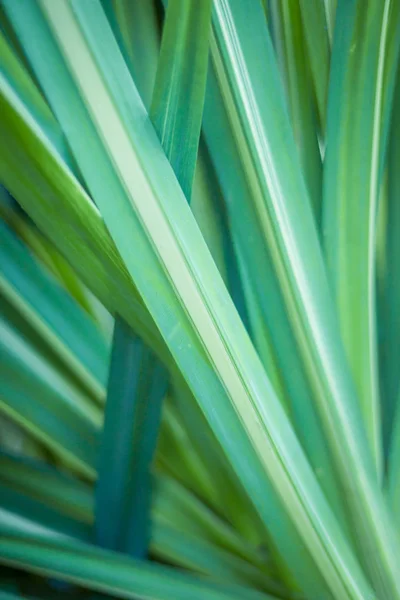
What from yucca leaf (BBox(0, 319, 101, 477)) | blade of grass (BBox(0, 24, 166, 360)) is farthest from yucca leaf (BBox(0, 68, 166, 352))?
yucca leaf (BBox(0, 319, 101, 477))

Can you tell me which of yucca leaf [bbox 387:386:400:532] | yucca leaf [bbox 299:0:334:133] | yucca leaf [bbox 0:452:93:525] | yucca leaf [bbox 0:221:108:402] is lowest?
yucca leaf [bbox 0:452:93:525]

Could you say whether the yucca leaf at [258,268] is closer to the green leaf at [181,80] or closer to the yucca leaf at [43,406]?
the green leaf at [181,80]

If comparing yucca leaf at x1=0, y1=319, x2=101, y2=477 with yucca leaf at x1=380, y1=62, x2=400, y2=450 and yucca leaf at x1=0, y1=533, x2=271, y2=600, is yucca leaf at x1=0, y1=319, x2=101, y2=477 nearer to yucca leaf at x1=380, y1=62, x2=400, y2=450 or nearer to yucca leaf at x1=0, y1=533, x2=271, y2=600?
yucca leaf at x1=0, y1=533, x2=271, y2=600

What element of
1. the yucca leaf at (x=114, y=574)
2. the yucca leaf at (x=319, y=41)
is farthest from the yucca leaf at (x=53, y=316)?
the yucca leaf at (x=319, y=41)

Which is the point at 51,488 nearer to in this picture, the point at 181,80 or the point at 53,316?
the point at 53,316

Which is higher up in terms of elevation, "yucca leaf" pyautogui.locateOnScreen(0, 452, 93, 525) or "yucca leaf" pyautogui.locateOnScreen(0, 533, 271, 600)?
"yucca leaf" pyautogui.locateOnScreen(0, 452, 93, 525)

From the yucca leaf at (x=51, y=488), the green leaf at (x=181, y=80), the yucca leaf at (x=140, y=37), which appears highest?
the yucca leaf at (x=140, y=37)

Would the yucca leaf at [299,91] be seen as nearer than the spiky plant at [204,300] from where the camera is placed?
No

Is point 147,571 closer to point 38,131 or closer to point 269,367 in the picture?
point 269,367

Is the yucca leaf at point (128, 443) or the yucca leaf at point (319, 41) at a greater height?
the yucca leaf at point (319, 41)
